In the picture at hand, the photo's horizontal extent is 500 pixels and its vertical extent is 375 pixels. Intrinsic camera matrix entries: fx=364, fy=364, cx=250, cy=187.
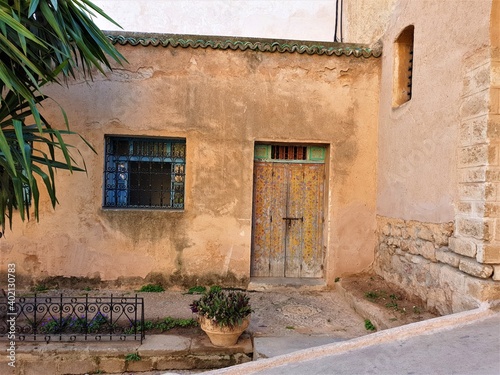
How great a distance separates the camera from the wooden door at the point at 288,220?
6230mm

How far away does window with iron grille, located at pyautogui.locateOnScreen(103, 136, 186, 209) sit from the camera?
19.9 ft

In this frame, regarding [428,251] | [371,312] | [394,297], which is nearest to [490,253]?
[428,251]

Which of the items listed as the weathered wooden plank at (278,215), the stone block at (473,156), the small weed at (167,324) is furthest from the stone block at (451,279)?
the small weed at (167,324)

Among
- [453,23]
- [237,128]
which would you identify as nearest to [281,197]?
[237,128]

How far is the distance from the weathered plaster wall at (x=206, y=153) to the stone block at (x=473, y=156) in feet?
7.75

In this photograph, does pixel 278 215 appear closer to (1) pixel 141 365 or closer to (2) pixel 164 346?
(2) pixel 164 346

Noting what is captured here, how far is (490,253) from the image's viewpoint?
3328mm

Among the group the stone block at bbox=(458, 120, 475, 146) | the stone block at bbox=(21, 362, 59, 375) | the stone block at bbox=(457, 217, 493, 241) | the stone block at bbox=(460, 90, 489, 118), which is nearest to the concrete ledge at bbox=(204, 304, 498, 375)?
the stone block at bbox=(457, 217, 493, 241)

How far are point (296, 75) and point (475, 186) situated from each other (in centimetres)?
342

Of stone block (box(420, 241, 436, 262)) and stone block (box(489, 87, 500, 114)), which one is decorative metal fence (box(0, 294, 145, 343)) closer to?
stone block (box(420, 241, 436, 262))

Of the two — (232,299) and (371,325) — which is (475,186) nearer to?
(371,325)

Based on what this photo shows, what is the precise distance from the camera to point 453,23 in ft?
13.0

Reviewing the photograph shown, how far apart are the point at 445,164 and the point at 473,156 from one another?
0.49 meters

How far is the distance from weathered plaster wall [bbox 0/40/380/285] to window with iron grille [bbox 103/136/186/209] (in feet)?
0.92
